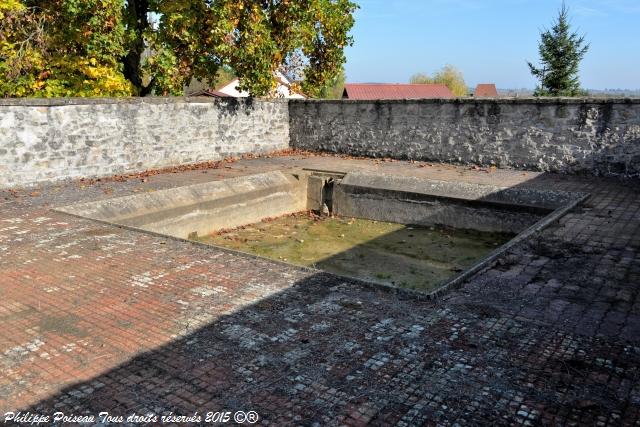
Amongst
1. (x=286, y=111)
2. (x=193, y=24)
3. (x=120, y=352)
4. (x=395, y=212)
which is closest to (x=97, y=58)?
(x=193, y=24)

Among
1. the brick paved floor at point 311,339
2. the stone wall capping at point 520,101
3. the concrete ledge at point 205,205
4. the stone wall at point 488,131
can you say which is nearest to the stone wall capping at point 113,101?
the stone wall at point 488,131

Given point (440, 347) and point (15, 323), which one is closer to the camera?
point (440, 347)

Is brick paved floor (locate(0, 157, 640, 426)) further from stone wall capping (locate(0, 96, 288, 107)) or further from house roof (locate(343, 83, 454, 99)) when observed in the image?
house roof (locate(343, 83, 454, 99))

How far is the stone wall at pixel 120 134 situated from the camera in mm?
11055

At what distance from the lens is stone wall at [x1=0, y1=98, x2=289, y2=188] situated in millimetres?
11055

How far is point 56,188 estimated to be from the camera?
11438 mm

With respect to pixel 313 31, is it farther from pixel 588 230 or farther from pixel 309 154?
pixel 588 230

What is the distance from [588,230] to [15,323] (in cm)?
768

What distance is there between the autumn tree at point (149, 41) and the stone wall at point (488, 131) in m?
2.52

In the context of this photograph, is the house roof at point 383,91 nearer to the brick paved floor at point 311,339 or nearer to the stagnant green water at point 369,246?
the stagnant green water at point 369,246

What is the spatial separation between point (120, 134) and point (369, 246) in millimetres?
6728

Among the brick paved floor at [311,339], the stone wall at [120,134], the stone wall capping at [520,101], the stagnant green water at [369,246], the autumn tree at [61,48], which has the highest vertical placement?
the autumn tree at [61,48]

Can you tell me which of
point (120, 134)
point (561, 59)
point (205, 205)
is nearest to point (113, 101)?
point (120, 134)

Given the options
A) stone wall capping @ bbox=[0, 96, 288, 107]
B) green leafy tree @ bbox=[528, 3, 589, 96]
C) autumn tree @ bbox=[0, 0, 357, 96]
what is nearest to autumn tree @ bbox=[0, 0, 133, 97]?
autumn tree @ bbox=[0, 0, 357, 96]
